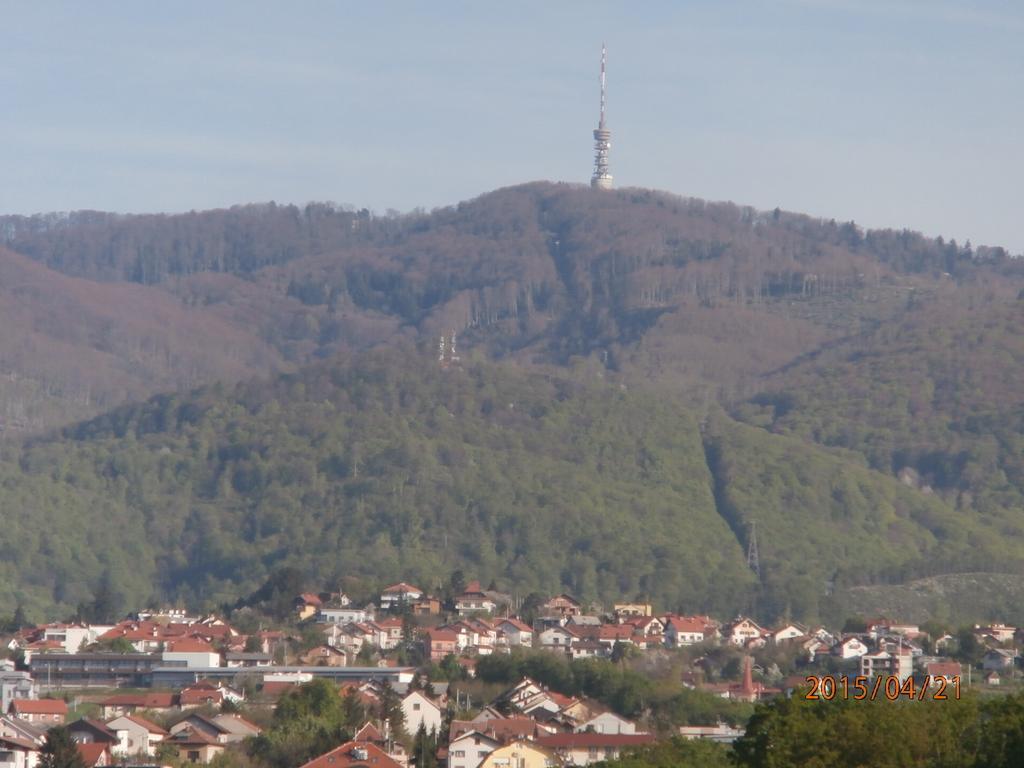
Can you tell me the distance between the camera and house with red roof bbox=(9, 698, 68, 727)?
74.6m

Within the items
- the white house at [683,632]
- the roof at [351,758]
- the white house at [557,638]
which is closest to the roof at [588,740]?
the roof at [351,758]

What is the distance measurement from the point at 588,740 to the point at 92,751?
13272 mm

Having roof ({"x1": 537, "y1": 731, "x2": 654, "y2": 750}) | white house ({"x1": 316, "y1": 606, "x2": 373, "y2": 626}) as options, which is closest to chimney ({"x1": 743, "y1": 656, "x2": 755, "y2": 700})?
roof ({"x1": 537, "y1": 731, "x2": 654, "y2": 750})

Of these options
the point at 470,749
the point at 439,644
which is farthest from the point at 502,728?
the point at 439,644

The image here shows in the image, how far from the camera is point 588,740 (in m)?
69.2

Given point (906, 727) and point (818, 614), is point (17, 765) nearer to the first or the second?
point (906, 727)

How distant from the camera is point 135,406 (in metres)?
186

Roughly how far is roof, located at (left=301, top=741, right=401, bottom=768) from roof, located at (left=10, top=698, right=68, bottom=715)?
14817mm

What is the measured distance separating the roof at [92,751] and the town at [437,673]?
73 mm

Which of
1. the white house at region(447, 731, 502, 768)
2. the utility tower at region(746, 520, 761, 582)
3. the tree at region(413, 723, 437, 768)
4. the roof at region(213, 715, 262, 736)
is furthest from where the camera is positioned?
the utility tower at region(746, 520, 761, 582)

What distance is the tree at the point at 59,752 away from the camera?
5794 centimetres

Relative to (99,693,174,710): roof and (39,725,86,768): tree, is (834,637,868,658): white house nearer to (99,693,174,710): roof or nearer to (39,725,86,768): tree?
(99,693,174,710): roof

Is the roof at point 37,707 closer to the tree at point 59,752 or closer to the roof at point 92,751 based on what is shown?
the roof at point 92,751

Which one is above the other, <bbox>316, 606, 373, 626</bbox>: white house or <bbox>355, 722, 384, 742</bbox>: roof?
<bbox>355, 722, 384, 742</bbox>: roof
